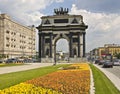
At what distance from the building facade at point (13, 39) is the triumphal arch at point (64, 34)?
3399 cm

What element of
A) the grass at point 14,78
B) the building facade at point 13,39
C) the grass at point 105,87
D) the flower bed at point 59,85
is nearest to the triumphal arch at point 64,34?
the building facade at point 13,39

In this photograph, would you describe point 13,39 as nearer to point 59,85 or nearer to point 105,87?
point 105,87

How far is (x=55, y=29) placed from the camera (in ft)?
384

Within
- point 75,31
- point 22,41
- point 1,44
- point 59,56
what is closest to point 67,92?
point 75,31

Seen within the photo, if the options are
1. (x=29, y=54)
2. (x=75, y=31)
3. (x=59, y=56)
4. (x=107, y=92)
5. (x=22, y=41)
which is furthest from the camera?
(x=29, y=54)

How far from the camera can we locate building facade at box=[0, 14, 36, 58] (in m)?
147

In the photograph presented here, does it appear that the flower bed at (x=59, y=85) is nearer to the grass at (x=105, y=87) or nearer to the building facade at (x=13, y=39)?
the grass at (x=105, y=87)

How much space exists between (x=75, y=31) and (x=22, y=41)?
70039 millimetres

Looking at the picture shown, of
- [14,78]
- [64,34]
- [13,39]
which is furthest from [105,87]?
[13,39]

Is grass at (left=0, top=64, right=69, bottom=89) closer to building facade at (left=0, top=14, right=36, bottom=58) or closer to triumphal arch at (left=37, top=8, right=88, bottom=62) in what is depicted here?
triumphal arch at (left=37, top=8, right=88, bottom=62)

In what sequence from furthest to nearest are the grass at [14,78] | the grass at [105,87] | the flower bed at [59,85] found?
the grass at [14,78] < the grass at [105,87] < the flower bed at [59,85]

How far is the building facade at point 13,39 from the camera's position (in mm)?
146750

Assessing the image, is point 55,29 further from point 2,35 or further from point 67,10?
point 2,35

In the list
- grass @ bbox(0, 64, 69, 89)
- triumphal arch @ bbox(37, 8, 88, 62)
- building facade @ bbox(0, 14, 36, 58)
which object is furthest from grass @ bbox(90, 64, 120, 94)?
building facade @ bbox(0, 14, 36, 58)
